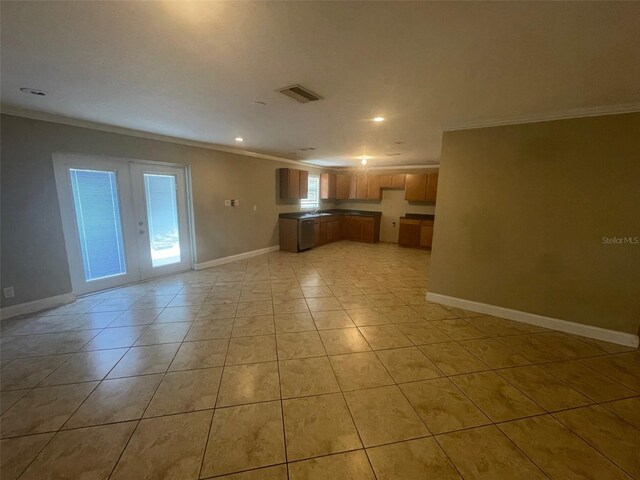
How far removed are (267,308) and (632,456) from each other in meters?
3.18

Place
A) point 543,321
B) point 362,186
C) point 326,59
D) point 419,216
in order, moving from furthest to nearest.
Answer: point 362,186
point 419,216
point 543,321
point 326,59

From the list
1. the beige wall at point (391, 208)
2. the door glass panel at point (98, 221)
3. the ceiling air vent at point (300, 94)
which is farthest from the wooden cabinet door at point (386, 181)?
the door glass panel at point (98, 221)

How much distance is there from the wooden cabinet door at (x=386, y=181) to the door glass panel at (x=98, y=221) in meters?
6.51

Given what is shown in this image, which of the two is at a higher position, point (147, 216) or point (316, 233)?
point (147, 216)

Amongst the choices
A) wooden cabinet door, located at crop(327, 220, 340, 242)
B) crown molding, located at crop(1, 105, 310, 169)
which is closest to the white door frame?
crown molding, located at crop(1, 105, 310, 169)

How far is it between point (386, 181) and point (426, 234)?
204 centimetres

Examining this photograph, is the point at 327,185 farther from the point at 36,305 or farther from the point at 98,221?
the point at 36,305

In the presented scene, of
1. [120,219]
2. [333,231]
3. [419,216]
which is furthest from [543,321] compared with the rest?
[120,219]

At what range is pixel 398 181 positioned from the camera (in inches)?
292

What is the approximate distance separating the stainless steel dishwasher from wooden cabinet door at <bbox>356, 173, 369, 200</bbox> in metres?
2.25

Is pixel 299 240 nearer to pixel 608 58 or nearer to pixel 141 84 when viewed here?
pixel 141 84

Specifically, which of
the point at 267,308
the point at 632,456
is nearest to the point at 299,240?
the point at 267,308

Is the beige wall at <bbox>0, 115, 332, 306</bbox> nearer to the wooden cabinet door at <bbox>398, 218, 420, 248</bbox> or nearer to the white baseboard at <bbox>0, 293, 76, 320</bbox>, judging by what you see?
the white baseboard at <bbox>0, 293, 76, 320</bbox>

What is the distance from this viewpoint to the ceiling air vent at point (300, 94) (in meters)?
2.14
